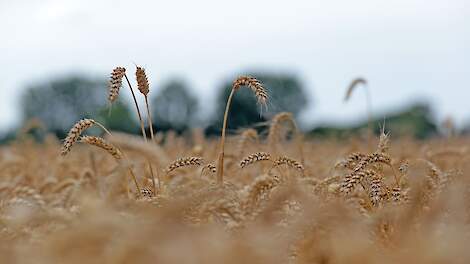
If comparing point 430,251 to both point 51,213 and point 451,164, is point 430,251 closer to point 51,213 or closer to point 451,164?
point 51,213

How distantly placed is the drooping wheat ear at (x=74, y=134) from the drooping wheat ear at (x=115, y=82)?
0.44 feet

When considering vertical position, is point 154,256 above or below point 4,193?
above

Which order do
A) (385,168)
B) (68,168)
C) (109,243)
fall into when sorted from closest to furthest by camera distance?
(109,243), (385,168), (68,168)

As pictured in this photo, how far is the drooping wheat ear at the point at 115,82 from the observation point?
3.26 m

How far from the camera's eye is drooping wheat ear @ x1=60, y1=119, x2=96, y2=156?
10.5 feet

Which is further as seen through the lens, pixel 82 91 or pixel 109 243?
pixel 82 91

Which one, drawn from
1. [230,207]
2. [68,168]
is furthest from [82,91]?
[230,207]

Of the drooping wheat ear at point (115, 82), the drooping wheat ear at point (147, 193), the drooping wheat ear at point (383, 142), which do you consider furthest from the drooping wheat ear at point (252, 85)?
the drooping wheat ear at point (383, 142)

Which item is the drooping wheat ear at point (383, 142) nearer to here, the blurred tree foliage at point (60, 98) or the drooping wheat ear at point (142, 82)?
the drooping wheat ear at point (142, 82)

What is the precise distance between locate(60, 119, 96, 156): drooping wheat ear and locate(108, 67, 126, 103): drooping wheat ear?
0.13 meters

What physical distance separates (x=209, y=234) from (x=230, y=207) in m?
0.60

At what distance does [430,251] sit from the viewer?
1.88m

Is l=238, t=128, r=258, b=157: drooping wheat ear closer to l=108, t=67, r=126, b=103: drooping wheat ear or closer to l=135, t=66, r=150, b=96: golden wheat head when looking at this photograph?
l=135, t=66, r=150, b=96: golden wheat head

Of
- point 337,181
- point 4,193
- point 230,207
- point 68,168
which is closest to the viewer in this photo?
point 230,207
